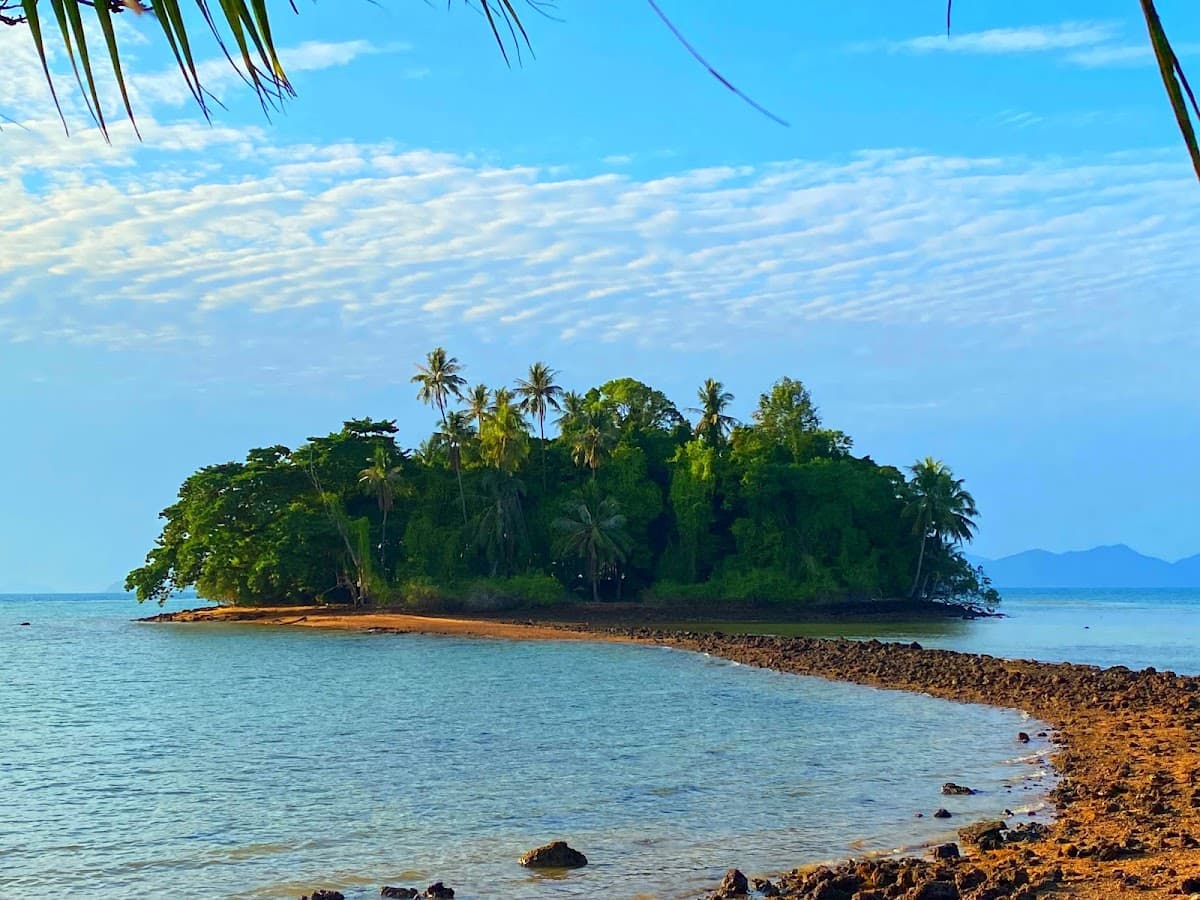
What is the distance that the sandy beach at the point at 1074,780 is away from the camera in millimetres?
8617

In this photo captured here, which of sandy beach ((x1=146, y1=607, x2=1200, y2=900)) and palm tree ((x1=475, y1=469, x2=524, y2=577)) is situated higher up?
palm tree ((x1=475, y1=469, x2=524, y2=577))

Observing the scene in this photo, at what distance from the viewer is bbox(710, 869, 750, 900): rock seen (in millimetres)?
9211

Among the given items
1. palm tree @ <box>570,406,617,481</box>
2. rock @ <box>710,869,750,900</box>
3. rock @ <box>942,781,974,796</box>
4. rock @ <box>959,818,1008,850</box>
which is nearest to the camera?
rock @ <box>710,869,750,900</box>

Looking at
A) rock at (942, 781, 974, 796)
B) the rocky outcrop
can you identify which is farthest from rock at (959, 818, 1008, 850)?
rock at (942, 781, 974, 796)

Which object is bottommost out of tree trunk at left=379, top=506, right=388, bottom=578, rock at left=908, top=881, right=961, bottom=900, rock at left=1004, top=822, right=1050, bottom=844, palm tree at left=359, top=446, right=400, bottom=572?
rock at left=1004, top=822, right=1050, bottom=844

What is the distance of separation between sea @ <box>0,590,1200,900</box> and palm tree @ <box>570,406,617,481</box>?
32993 millimetres

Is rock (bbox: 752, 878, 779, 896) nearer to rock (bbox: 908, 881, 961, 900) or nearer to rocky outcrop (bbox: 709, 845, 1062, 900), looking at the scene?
rocky outcrop (bbox: 709, 845, 1062, 900)

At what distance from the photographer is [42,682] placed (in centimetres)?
3166

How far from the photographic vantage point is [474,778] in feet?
49.8

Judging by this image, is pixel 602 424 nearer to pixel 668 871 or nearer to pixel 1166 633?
pixel 1166 633

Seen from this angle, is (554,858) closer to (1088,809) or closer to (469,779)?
(469,779)

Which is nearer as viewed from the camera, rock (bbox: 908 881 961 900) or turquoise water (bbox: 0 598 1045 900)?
rock (bbox: 908 881 961 900)

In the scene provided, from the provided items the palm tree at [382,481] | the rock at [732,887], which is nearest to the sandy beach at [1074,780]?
the rock at [732,887]

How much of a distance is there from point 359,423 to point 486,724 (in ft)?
153
